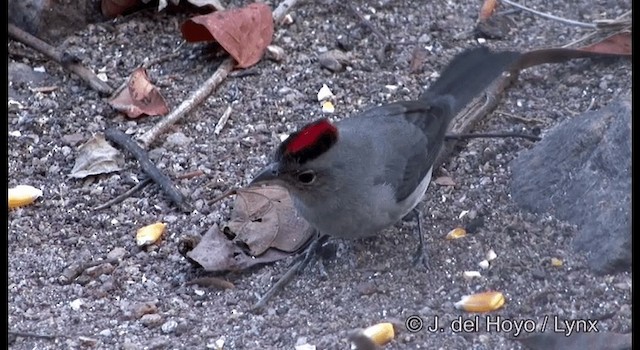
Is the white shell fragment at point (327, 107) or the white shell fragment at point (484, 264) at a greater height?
the white shell fragment at point (327, 107)

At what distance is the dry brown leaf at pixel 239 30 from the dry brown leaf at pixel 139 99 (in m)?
0.41

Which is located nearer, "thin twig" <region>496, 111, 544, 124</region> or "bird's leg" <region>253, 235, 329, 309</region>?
"bird's leg" <region>253, 235, 329, 309</region>

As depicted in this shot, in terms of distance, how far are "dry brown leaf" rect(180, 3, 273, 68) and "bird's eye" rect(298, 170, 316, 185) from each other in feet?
5.68

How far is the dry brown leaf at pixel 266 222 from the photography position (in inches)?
209

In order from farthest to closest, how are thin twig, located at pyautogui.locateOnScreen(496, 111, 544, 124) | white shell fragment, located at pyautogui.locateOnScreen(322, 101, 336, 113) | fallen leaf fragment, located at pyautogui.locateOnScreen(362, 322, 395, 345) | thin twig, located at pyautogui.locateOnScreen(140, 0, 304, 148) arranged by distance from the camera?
white shell fragment, located at pyautogui.locateOnScreen(322, 101, 336, 113) < thin twig, located at pyautogui.locateOnScreen(140, 0, 304, 148) < thin twig, located at pyautogui.locateOnScreen(496, 111, 544, 124) < fallen leaf fragment, located at pyautogui.locateOnScreen(362, 322, 395, 345)

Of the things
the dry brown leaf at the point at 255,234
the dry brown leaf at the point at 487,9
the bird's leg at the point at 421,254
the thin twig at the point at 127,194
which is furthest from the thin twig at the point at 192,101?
the bird's leg at the point at 421,254

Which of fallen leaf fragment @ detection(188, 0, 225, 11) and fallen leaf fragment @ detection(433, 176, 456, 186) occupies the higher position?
fallen leaf fragment @ detection(188, 0, 225, 11)

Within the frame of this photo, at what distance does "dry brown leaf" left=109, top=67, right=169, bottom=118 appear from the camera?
6.32 metres

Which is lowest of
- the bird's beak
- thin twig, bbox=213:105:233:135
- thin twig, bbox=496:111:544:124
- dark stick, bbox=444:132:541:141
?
thin twig, bbox=496:111:544:124

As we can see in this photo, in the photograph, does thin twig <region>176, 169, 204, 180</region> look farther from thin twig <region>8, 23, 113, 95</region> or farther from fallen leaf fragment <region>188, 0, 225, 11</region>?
fallen leaf fragment <region>188, 0, 225, 11</region>

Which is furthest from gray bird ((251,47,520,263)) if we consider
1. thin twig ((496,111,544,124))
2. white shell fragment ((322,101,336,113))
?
white shell fragment ((322,101,336,113))

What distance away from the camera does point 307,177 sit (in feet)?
16.5

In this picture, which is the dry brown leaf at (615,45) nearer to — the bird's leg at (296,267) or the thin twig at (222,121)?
the bird's leg at (296,267)
